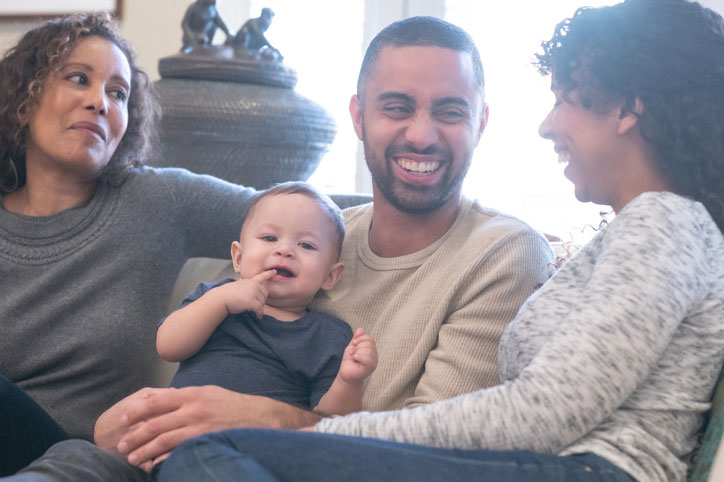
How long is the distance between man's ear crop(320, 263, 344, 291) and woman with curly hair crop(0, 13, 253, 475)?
40 centimetres

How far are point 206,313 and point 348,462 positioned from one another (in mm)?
507

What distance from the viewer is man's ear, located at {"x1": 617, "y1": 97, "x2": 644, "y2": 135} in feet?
3.96

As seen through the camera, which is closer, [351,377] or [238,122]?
[351,377]

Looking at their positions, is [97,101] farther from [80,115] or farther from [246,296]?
[246,296]

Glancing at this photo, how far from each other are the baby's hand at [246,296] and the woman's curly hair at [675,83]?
607 mm

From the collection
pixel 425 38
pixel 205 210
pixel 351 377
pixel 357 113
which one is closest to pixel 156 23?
pixel 205 210

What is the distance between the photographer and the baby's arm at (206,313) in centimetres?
143

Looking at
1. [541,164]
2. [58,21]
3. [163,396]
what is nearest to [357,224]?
[163,396]

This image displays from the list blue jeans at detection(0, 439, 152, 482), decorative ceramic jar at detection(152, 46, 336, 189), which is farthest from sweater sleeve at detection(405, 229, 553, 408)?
decorative ceramic jar at detection(152, 46, 336, 189)

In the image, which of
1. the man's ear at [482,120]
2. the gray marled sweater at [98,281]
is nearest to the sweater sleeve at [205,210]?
the gray marled sweater at [98,281]

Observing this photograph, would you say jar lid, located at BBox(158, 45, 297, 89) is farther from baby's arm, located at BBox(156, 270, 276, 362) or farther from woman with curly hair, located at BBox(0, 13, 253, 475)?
baby's arm, located at BBox(156, 270, 276, 362)

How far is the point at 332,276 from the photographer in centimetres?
158

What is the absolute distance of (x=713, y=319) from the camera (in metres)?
1.08

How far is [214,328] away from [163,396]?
0.18 meters
